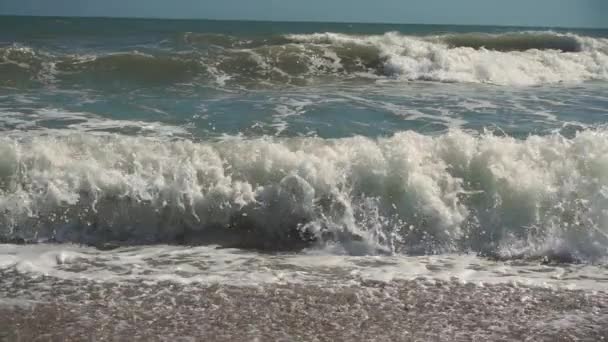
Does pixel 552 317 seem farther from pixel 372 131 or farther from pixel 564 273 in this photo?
pixel 372 131

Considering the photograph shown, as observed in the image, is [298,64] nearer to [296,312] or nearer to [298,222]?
[298,222]

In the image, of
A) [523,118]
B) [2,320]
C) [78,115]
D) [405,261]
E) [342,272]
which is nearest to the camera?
[2,320]

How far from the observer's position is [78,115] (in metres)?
8.03

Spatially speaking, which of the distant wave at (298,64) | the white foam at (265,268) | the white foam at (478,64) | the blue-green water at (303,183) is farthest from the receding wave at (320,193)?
the white foam at (478,64)

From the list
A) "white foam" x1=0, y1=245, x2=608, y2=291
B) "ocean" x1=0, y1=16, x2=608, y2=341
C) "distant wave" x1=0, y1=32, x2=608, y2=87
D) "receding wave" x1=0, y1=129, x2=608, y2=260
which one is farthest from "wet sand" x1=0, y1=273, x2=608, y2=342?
"distant wave" x1=0, y1=32, x2=608, y2=87

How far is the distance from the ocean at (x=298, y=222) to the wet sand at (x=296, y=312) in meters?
0.01

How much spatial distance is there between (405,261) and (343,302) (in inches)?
40.2

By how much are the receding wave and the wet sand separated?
1.02 metres

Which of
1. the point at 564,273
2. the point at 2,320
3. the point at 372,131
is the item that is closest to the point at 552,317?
the point at 564,273

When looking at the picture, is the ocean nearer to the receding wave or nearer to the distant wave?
the receding wave

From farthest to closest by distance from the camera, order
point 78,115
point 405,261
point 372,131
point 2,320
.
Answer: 1. point 78,115
2. point 372,131
3. point 405,261
4. point 2,320

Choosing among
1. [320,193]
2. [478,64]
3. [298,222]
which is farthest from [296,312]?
[478,64]

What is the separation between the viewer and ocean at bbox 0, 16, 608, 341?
337 cm

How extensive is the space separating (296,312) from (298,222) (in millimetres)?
1750
